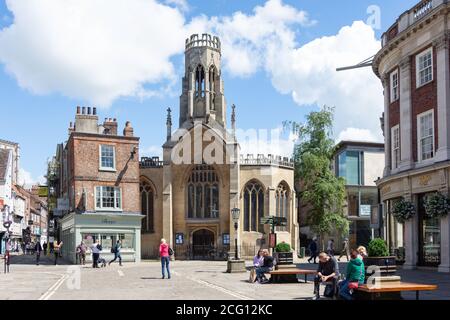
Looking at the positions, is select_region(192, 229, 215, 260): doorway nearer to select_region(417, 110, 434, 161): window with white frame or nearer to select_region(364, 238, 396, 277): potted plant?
select_region(417, 110, 434, 161): window with white frame

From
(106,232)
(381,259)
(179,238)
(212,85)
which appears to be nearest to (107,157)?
(106,232)

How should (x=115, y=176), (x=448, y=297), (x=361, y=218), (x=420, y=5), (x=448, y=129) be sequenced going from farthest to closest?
1. (x=361, y=218)
2. (x=115, y=176)
3. (x=420, y=5)
4. (x=448, y=129)
5. (x=448, y=297)

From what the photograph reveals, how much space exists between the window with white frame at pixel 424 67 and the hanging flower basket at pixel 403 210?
5.43m

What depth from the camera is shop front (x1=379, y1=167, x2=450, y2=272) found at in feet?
82.7

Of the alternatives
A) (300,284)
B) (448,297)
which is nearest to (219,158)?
(300,284)

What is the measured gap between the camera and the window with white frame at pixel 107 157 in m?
41.2

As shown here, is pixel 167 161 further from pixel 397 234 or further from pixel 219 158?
pixel 397 234

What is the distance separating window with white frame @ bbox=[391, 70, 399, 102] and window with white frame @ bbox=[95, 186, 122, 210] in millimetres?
19848

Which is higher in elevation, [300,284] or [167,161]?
[167,161]

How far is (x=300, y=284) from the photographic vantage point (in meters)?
21.2

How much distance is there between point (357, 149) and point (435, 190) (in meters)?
33.6

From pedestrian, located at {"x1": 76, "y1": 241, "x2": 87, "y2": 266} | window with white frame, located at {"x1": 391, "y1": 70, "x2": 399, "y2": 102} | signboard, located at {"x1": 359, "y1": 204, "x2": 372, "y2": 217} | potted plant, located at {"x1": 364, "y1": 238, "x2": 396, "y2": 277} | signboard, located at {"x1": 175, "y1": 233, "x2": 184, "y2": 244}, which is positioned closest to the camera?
potted plant, located at {"x1": 364, "y1": 238, "x2": 396, "y2": 277}

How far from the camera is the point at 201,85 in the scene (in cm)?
5731

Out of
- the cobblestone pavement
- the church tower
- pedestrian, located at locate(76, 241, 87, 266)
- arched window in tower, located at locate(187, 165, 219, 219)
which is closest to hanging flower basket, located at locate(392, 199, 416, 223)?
the cobblestone pavement
